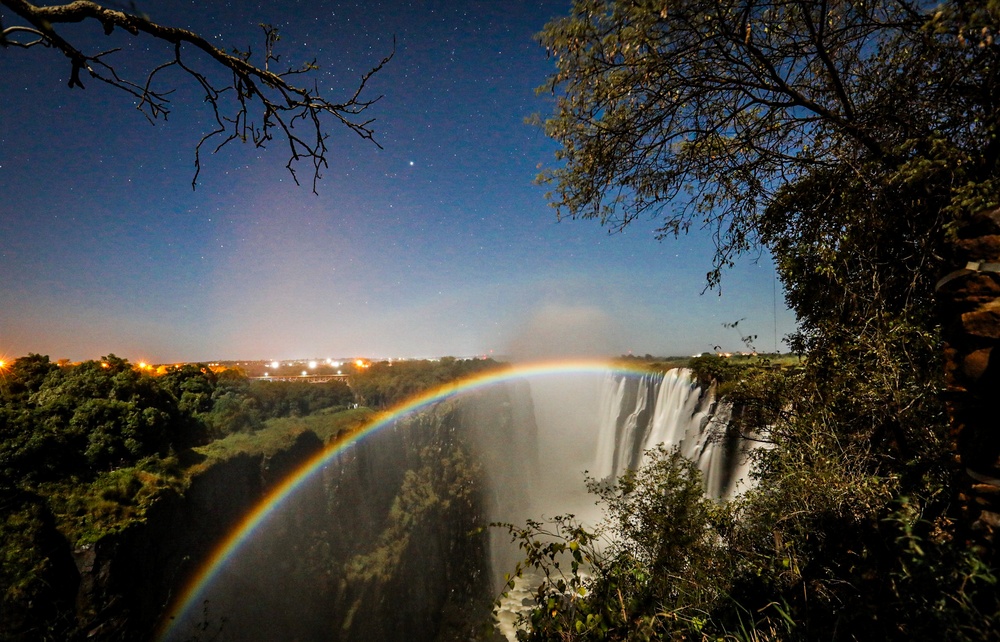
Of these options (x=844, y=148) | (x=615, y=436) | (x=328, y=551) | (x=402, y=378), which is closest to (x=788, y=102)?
(x=844, y=148)

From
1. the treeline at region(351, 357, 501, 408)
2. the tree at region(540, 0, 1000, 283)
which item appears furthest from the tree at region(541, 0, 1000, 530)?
the treeline at region(351, 357, 501, 408)

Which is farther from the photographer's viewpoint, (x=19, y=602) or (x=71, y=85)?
(x=19, y=602)

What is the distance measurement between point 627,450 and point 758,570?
2763cm

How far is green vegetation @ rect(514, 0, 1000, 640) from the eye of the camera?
2.57 meters

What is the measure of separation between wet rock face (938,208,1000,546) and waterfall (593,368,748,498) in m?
2.92

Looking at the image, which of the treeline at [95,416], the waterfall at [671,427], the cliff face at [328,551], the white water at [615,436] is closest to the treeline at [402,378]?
the cliff face at [328,551]

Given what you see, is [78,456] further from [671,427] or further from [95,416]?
[671,427]

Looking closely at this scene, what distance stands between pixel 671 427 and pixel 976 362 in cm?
1907

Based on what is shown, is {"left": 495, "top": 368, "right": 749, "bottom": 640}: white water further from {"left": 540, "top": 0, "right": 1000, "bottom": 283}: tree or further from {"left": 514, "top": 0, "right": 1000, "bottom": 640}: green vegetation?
{"left": 540, "top": 0, "right": 1000, "bottom": 283}: tree

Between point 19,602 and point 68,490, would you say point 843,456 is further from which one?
point 68,490

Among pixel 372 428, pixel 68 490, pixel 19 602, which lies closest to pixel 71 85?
pixel 19 602

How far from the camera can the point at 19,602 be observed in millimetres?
7129

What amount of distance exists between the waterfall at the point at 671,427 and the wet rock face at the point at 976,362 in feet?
9.57

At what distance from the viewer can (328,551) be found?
17.1 m
